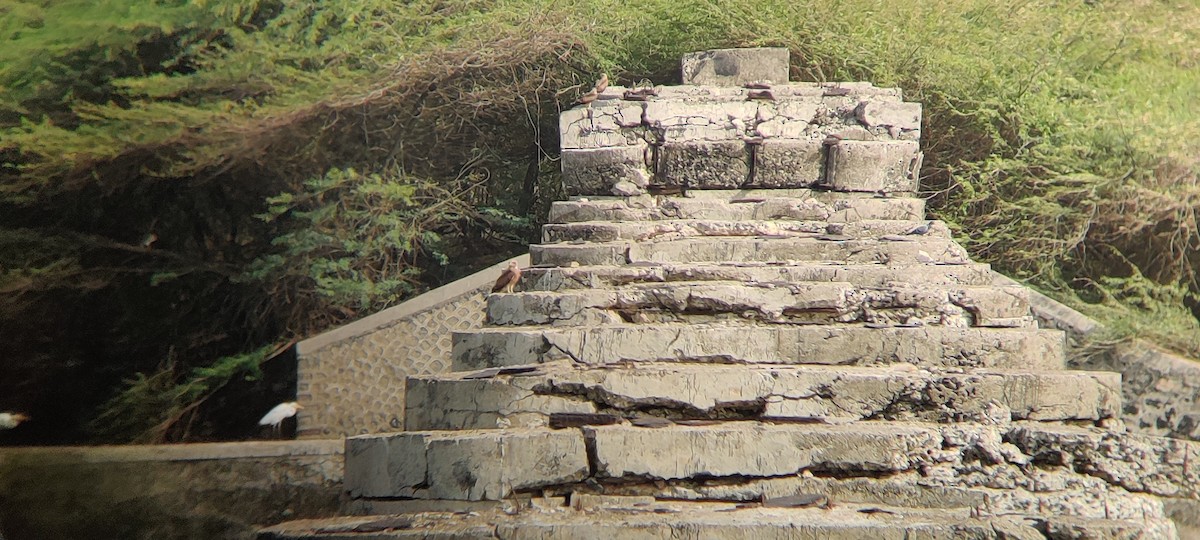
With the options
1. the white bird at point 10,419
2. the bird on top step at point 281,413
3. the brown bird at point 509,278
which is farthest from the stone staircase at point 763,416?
the white bird at point 10,419

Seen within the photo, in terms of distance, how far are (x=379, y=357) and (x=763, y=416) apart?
320 centimetres

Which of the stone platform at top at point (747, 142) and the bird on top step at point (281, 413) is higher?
the stone platform at top at point (747, 142)

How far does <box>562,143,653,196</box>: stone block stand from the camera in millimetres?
4359

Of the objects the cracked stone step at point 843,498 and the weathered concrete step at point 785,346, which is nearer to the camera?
the cracked stone step at point 843,498

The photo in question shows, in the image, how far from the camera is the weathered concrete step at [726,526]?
7.41ft

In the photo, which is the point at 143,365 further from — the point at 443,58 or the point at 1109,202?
the point at 1109,202

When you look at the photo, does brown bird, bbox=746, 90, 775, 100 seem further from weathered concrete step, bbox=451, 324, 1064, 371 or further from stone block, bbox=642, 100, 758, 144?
weathered concrete step, bbox=451, 324, 1064, 371

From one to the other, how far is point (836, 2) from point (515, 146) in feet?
6.71

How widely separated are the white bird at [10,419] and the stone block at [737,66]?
3727 mm

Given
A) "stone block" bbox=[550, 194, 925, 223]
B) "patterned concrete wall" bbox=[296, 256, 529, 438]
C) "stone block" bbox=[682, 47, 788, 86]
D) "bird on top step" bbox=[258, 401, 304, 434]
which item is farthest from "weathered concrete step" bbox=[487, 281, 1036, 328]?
"bird on top step" bbox=[258, 401, 304, 434]

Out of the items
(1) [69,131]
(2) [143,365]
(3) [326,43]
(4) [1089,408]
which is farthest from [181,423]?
(4) [1089,408]

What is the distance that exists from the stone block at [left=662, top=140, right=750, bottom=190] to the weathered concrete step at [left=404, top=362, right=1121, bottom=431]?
5.39ft

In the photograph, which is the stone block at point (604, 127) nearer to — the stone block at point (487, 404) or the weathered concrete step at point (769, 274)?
the weathered concrete step at point (769, 274)

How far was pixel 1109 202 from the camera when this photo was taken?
592 cm
